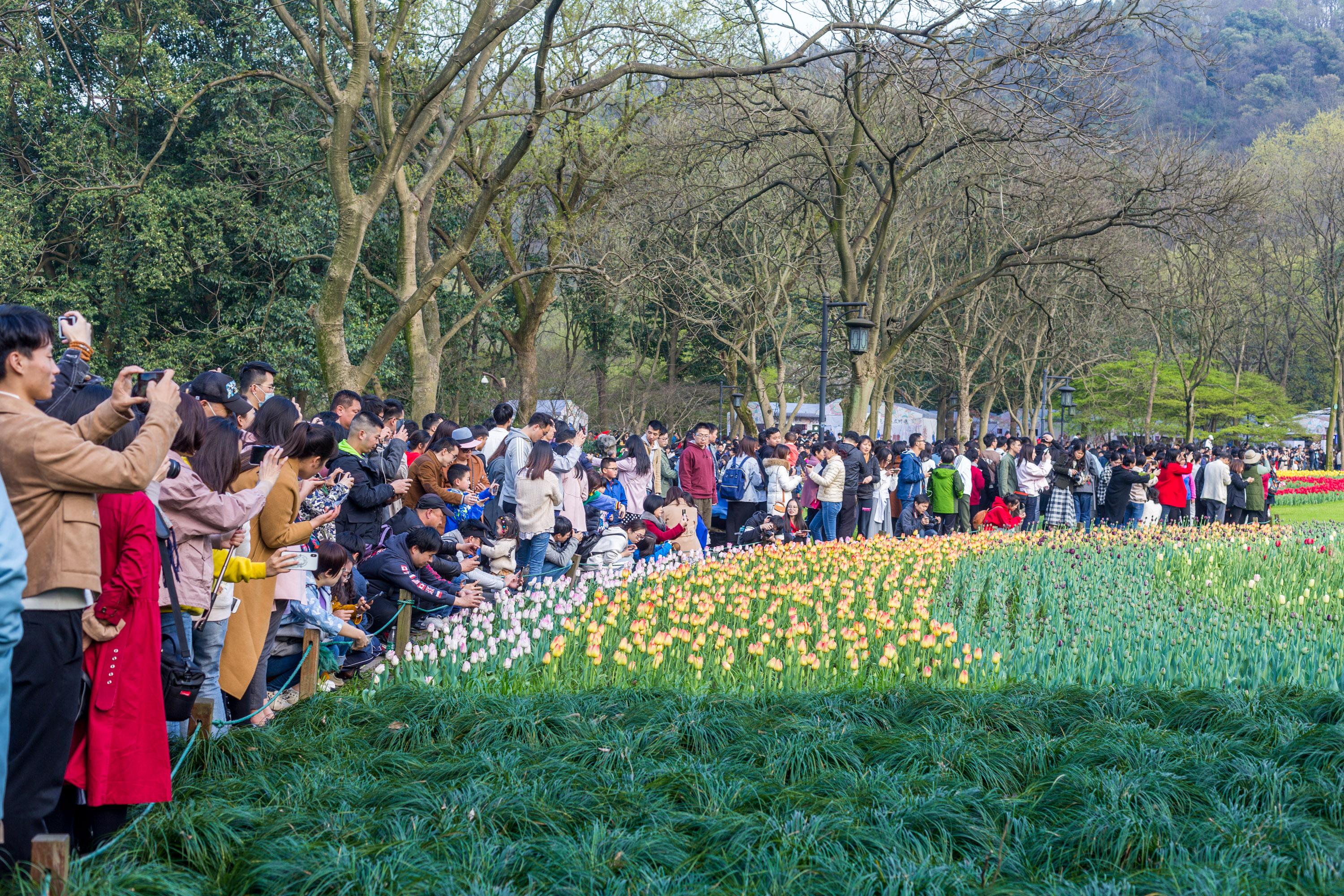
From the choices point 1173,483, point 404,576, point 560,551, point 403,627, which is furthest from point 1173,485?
point 403,627

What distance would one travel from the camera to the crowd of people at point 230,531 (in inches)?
127

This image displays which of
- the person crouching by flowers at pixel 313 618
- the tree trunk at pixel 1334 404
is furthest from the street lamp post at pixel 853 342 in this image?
the tree trunk at pixel 1334 404

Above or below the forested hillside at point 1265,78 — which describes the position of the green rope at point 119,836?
below

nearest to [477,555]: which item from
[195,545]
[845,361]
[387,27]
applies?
[195,545]

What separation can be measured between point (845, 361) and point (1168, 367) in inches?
517

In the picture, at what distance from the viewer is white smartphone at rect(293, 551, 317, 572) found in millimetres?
5379

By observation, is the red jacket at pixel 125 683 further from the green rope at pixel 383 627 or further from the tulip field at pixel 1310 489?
the tulip field at pixel 1310 489

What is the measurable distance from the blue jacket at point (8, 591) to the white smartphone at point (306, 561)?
8.37 ft

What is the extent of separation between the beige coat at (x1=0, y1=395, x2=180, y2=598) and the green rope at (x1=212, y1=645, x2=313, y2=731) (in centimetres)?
154

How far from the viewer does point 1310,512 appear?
22.7m

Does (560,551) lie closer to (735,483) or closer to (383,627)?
(383,627)

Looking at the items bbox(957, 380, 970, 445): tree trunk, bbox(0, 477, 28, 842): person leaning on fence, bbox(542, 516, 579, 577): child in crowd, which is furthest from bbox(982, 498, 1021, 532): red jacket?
bbox(957, 380, 970, 445): tree trunk

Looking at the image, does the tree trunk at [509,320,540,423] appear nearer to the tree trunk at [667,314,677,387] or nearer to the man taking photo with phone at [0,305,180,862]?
the tree trunk at [667,314,677,387]

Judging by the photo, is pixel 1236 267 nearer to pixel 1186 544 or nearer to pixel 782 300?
pixel 782 300
